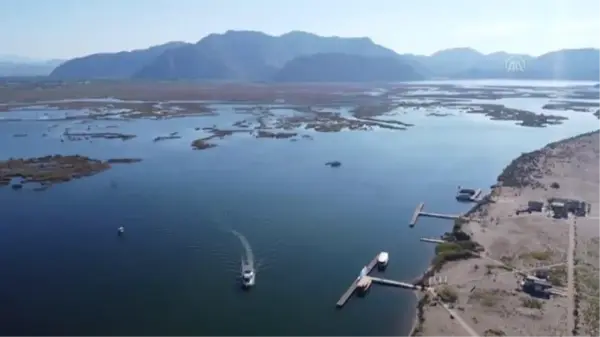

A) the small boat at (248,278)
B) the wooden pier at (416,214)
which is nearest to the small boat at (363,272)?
the small boat at (248,278)

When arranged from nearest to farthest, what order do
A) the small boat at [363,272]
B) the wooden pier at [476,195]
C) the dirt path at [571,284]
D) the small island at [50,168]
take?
the dirt path at [571,284] → the small boat at [363,272] → the wooden pier at [476,195] → the small island at [50,168]

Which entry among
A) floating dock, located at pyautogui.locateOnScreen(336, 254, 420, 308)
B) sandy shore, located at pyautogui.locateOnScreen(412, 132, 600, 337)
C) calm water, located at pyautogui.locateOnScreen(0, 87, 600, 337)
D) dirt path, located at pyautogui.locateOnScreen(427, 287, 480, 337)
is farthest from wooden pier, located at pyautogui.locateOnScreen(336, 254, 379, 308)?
dirt path, located at pyautogui.locateOnScreen(427, 287, 480, 337)

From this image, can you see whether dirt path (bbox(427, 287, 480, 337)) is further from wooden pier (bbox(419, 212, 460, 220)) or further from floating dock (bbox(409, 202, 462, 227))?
wooden pier (bbox(419, 212, 460, 220))

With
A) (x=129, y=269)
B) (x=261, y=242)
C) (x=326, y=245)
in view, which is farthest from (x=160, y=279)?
(x=326, y=245)

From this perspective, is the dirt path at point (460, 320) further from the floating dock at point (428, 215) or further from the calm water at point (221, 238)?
the floating dock at point (428, 215)

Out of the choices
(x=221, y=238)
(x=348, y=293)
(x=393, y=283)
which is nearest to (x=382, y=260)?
(x=393, y=283)

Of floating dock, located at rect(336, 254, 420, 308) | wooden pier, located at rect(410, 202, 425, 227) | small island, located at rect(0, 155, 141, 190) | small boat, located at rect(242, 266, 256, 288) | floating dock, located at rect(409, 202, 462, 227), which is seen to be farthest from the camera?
small island, located at rect(0, 155, 141, 190)

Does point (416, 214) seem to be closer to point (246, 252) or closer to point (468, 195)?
point (468, 195)
